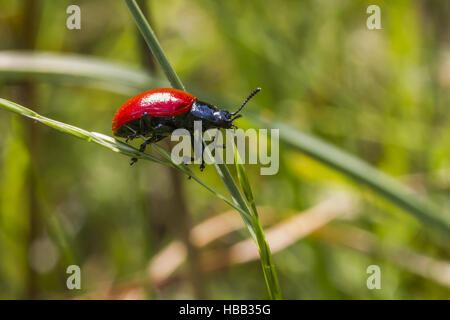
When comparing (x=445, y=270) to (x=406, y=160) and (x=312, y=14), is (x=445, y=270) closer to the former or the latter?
(x=406, y=160)

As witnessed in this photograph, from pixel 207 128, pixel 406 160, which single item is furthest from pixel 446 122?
pixel 207 128

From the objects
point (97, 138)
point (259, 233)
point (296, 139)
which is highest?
point (296, 139)

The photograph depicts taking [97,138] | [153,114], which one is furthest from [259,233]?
[153,114]

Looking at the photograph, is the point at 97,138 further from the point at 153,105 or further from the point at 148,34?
the point at 153,105

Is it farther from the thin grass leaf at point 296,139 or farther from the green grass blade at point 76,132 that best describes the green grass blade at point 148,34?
the thin grass leaf at point 296,139

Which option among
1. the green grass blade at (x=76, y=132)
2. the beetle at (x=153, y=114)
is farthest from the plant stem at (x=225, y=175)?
the beetle at (x=153, y=114)

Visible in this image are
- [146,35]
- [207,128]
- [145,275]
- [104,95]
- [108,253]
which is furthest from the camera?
[104,95]
